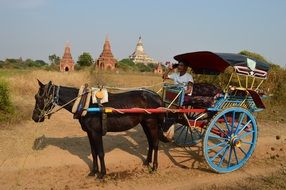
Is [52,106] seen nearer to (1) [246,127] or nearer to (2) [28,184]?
(2) [28,184]

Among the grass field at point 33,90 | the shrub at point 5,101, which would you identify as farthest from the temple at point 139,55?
the shrub at point 5,101

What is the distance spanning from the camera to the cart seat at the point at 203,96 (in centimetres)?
692

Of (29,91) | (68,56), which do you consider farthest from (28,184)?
(68,56)

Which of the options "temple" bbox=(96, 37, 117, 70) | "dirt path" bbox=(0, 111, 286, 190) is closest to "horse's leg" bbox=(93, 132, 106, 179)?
"dirt path" bbox=(0, 111, 286, 190)

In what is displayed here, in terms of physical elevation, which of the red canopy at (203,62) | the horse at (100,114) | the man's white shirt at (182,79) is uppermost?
the red canopy at (203,62)

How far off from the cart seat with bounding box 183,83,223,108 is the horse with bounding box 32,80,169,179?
786mm

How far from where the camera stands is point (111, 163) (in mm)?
7109

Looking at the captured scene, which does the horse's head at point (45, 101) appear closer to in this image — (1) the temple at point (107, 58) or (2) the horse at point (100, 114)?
(2) the horse at point (100, 114)

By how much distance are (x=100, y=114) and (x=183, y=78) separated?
2073 millimetres

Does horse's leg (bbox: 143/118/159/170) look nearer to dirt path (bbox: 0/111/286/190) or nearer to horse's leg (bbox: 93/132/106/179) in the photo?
dirt path (bbox: 0/111/286/190)

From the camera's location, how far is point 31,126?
32.8 feet

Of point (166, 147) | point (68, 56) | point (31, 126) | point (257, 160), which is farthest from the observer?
point (68, 56)

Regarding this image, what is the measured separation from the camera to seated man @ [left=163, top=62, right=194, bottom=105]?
22.2 feet

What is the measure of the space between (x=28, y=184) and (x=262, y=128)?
339 inches
